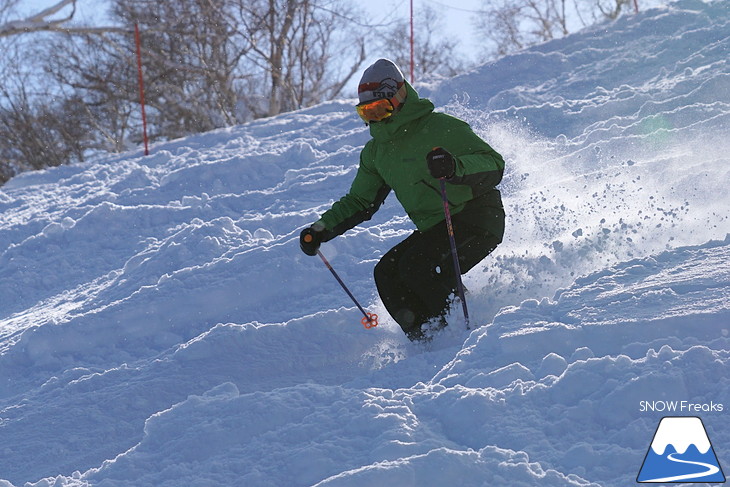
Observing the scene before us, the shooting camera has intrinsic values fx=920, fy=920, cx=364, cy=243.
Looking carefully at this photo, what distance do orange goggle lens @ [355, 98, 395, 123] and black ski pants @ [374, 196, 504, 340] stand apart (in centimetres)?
62

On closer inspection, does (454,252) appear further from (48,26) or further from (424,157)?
(48,26)

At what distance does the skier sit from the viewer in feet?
14.8

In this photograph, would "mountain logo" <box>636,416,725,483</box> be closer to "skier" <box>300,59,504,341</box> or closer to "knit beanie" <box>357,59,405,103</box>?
"skier" <box>300,59,504,341</box>

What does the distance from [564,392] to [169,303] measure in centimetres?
331

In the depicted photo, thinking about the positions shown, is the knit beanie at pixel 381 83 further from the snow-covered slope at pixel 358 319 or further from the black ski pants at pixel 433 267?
the snow-covered slope at pixel 358 319

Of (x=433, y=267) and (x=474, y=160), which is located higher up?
(x=474, y=160)

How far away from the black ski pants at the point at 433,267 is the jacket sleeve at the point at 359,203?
0.41m

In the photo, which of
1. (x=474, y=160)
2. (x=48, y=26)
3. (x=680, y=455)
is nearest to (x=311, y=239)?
(x=474, y=160)

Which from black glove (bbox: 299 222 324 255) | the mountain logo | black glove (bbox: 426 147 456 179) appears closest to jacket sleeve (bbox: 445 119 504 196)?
black glove (bbox: 426 147 456 179)

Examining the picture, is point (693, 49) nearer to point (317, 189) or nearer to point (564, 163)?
point (564, 163)

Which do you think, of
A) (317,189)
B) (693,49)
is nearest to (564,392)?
(317,189)

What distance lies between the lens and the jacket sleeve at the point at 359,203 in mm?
4926

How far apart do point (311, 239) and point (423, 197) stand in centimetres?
64

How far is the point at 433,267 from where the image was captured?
4.55 m
